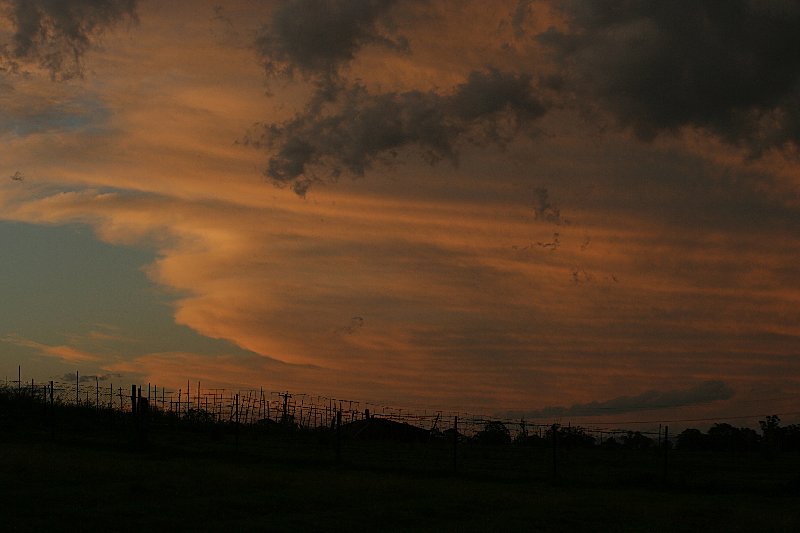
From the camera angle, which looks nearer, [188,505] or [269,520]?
[269,520]

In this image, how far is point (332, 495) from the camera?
86.8 feet

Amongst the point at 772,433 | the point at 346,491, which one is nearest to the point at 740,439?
the point at 772,433

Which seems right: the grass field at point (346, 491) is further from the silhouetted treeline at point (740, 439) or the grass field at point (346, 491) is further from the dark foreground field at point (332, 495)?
the silhouetted treeline at point (740, 439)

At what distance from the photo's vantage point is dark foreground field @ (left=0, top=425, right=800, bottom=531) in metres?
20.7

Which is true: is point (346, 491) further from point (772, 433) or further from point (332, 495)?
point (772, 433)

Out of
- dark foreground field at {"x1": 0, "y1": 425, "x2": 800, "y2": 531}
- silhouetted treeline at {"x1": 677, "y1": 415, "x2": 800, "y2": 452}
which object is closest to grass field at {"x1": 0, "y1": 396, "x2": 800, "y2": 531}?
dark foreground field at {"x1": 0, "y1": 425, "x2": 800, "y2": 531}

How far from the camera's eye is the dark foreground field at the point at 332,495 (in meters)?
20.7

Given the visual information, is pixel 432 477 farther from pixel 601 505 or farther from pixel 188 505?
pixel 188 505

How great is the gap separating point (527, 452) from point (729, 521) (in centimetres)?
3617

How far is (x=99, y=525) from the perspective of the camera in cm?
1866

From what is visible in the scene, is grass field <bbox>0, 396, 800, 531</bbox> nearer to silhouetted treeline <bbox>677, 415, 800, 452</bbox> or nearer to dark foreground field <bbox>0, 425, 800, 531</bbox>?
dark foreground field <bbox>0, 425, 800, 531</bbox>

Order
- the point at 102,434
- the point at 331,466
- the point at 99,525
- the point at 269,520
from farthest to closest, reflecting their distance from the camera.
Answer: the point at 102,434
the point at 331,466
the point at 269,520
the point at 99,525

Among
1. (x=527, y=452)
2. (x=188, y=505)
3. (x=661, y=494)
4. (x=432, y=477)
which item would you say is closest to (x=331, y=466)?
(x=432, y=477)

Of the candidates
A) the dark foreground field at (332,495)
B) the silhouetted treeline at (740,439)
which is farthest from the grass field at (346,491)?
the silhouetted treeline at (740,439)
